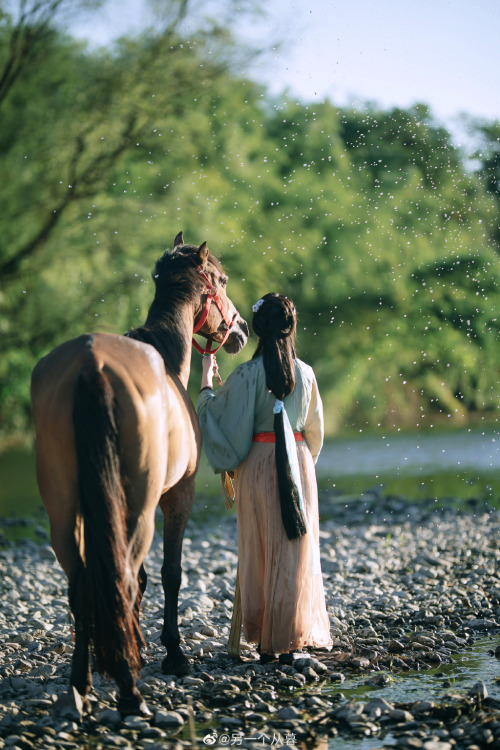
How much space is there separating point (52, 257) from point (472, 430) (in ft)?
43.0

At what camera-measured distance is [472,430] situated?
23500 millimetres

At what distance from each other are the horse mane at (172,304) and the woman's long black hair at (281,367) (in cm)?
46

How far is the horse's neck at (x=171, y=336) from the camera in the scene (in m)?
4.69

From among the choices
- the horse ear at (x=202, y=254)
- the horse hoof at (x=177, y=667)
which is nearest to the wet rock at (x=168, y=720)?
the horse hoof at (x=177, y=667)

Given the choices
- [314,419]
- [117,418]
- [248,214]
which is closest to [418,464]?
[248,214]

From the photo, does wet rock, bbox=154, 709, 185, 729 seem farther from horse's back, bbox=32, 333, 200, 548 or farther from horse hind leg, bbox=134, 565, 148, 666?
horse's back, bbox=32, 333, 200, 548

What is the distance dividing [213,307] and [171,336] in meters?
0.55

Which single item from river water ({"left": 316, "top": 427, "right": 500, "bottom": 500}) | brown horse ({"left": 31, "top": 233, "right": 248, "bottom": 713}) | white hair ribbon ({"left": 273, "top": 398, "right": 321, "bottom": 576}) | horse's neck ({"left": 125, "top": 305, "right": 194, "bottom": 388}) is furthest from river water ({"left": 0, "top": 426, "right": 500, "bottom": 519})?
brown horse ({"left": 31, "top": 233, "right": 248, "bottom": 713})

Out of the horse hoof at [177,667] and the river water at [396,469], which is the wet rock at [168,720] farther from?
the river water at [396,469]

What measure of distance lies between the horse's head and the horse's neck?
0.21m

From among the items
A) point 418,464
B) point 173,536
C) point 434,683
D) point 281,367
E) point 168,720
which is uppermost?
point 281,367

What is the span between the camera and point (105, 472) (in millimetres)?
3762

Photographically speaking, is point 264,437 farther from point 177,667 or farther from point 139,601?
point 177,667

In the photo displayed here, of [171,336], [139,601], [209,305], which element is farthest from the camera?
[209,305]
